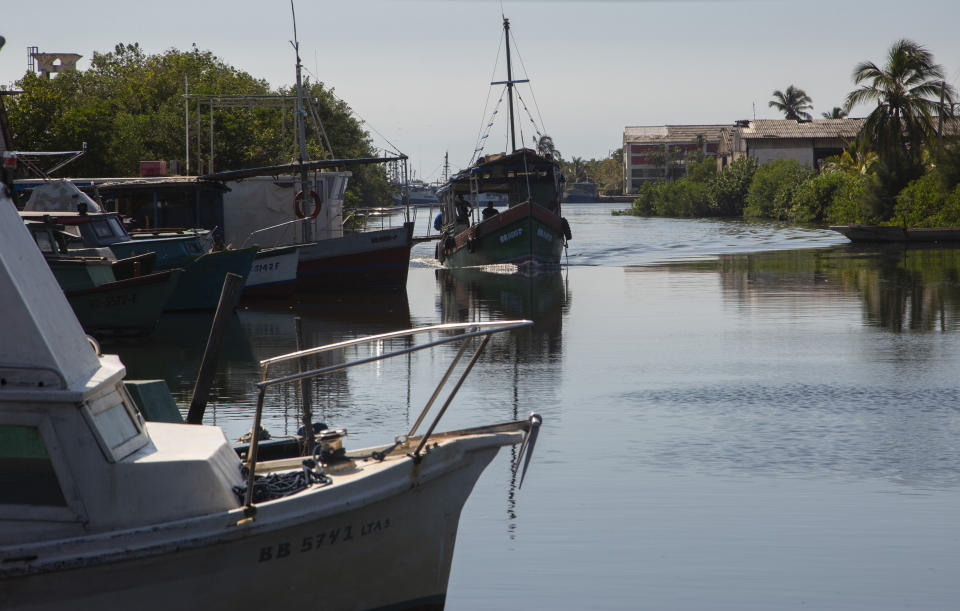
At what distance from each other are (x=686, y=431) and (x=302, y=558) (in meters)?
6.72

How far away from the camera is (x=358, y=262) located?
31500mm

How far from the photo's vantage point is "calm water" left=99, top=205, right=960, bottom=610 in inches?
316

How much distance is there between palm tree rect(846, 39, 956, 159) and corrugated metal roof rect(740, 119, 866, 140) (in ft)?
128

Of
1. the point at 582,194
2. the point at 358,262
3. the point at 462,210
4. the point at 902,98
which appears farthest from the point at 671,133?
the point at 358,262

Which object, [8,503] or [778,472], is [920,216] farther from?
[8,503]

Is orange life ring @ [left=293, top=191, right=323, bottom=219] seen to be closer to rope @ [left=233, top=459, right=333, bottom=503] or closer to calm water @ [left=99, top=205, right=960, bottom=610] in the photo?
calm water @ [left=99, top=205, right=960, bottom=610]

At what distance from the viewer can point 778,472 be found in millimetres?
10570

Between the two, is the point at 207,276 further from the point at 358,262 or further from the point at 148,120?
the point at 148,120

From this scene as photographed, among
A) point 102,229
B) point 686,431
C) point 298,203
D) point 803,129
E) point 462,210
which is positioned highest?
point 803,129

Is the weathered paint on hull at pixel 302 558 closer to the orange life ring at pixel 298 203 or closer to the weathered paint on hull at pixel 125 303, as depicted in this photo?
the weathered paint on hull at pixel 125 303

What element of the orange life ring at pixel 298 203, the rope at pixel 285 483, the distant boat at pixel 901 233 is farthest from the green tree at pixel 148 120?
the rope at pixel 285 483

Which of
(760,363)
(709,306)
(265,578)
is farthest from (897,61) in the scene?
(265,578)

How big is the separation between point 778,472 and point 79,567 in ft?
21.7

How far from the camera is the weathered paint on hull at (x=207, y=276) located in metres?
24.0
